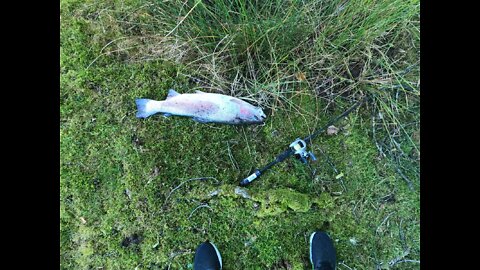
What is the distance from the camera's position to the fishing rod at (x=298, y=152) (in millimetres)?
2730

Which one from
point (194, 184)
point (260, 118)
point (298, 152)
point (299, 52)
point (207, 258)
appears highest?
point (299, 52)

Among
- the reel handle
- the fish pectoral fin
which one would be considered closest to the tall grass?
the fish pectoral fin

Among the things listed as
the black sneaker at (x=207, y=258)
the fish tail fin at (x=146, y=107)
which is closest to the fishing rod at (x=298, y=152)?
the black sneaker at (x=207, y=258)

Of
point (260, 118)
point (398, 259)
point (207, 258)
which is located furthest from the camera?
point (260, 118)

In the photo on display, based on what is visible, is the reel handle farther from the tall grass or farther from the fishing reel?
the tall grass

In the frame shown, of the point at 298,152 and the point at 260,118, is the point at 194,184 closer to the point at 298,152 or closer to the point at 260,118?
the point at 260,118

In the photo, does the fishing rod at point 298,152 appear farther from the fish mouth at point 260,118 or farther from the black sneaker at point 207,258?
the black sneaker at point 207,258

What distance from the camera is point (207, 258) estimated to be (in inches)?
103

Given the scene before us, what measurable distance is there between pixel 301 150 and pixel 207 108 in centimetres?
88

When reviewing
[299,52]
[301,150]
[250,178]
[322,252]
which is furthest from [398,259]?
[299,52]

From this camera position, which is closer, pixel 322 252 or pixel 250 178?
pixel 322 252

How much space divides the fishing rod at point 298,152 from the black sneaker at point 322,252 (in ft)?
2.12

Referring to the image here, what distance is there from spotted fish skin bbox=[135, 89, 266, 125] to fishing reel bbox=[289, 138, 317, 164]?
40 centimetres

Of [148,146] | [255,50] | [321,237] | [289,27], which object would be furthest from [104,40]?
[321,237]
